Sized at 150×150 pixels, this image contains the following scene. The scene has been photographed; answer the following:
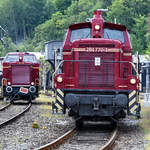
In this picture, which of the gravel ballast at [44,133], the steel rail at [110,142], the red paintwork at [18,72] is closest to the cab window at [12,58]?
the red paintwork at [18,72]

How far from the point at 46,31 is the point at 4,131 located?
80677 mm

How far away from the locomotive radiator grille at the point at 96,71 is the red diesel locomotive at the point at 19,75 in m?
10.6

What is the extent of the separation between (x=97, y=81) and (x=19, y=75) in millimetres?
10948

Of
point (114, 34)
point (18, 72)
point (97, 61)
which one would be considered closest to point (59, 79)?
point (97, 61)

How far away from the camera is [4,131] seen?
12.4 metres

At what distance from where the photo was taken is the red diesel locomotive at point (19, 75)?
2250 cm

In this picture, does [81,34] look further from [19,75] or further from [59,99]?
[19,75]

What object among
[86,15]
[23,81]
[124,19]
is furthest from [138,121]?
[86,15]

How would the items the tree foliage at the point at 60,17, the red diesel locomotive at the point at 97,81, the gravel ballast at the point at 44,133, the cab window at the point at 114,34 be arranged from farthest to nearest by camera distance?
the tree foliage at the point at 60,17, the cab window at the point at 114,34, the red diesel locomotive at the point at 97,81, the gravel ballast at the point at 44,133

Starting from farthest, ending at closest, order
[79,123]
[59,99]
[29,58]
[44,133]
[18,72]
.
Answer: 1. [29,58]
2. [18,72]
3. [79,123]
4. [59,99]
5. [44,133]

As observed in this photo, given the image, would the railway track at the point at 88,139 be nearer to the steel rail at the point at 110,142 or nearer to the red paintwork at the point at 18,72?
the steel rail at the point at 110,142

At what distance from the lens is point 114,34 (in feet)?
43.4

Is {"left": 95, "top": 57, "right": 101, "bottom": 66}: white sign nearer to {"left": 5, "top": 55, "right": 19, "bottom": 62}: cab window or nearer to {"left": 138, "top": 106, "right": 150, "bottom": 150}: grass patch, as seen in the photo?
{"left": 138, "top": 106, "right": 150, "bottom": 150}: grass patch

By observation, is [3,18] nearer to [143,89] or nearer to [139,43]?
[139,43]
